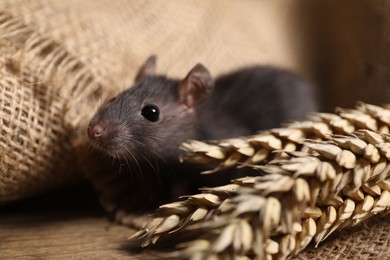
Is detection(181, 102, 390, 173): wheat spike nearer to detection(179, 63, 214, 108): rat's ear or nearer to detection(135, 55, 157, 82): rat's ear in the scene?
detection(179, 63, 214, 108): rat's ear

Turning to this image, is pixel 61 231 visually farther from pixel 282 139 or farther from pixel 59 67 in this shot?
pixel 282 139

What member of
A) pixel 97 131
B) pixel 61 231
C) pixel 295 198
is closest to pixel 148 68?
pixel 97 131

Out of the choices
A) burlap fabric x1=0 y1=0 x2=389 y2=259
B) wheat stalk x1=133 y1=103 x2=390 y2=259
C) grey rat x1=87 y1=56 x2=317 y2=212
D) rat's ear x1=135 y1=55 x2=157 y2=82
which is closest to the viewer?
wheat stalk x1=133 y1=103 x2=390 y2=259

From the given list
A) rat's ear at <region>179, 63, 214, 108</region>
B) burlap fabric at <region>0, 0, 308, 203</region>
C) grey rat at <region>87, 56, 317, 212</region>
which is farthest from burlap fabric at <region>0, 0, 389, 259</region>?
rat's ear at <region>179, 63, 214, 108</region>

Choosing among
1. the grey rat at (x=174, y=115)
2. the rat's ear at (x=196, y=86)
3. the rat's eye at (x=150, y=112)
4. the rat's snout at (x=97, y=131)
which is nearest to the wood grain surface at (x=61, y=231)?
the grey rat at (x=174, y=115)

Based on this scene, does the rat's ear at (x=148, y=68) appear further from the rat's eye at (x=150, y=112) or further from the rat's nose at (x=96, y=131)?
the rat's nose at (x=96, y=131)
